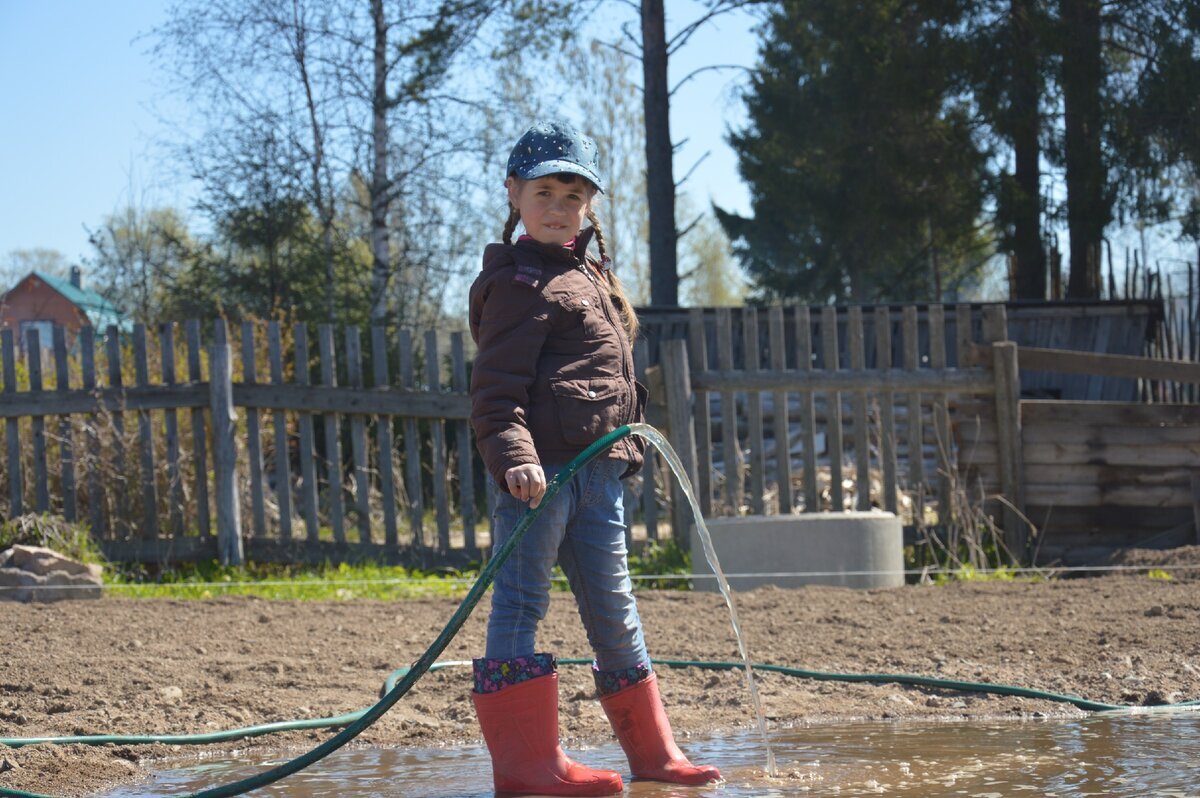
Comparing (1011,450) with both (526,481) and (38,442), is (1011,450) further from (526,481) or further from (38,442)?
(38,442)

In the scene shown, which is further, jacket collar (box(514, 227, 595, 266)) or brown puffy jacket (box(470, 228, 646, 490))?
jacket collar (box(514, 227, 595, 266))

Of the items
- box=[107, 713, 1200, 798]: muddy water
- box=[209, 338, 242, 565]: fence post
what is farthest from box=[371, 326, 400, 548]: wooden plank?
box=[107, 713, 1200, 798]: muddy water

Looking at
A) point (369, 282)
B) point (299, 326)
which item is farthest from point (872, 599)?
point (369, 282)

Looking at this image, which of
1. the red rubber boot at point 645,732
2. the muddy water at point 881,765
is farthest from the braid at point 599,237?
the muddy water at point 881,765

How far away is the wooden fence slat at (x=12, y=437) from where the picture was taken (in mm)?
8477

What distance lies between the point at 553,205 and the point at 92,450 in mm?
6478

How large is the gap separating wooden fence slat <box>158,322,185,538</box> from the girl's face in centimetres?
584

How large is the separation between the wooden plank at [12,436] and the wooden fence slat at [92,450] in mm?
420

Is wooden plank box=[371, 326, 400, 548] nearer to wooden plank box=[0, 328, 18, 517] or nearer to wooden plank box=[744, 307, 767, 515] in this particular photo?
wooden plank box=[744, 307, 767, 515]

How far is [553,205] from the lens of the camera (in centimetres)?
333

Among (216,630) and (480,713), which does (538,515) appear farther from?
(216,630)

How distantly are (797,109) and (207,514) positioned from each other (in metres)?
11.6

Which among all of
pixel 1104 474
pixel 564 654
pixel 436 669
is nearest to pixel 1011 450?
pixel 1104 474

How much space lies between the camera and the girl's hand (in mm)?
3045
